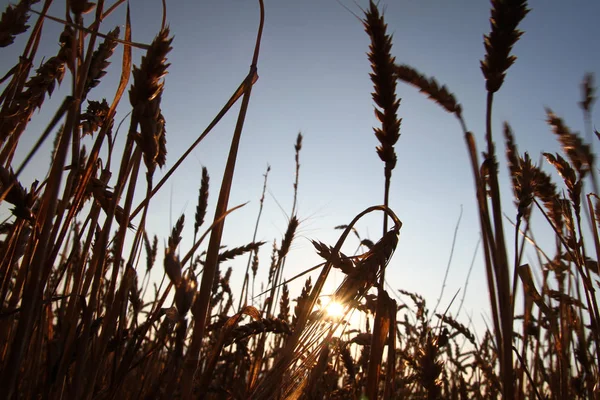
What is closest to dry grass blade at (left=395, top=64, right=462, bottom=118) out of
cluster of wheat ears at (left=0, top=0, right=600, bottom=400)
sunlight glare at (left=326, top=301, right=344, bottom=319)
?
cluster of wheat ears at (left=0, top=0, right=600, bottom=400)

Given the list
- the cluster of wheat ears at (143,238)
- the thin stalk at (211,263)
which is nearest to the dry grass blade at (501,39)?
the cluster of wheat ears at (143,238)

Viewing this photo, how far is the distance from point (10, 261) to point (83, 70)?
1.82 feet

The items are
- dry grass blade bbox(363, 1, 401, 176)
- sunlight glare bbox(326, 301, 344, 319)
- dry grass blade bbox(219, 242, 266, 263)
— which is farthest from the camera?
dry grass blade bbox(219, 242, 266, 263)

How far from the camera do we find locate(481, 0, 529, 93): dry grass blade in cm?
114

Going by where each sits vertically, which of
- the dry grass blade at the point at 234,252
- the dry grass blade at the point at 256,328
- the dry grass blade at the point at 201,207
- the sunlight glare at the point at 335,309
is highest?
the dry grass blade at the point at 201,207

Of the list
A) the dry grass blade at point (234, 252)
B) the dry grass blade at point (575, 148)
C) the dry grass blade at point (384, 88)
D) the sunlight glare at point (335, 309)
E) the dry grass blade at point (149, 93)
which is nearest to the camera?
the dry grass blade at point (149, 93)

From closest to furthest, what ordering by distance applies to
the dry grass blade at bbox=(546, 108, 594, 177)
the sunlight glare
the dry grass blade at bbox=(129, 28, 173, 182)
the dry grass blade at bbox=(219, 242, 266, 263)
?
the dry grass blade at bbox=(129, 28, 173, 182)
the sunlight glare
the dry grass blade at bbox=(546, 108, 594, 177)
the dry grass blade at bbox=(219, 242, 266, 263)

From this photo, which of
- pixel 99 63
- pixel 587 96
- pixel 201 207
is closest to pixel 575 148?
pixel 587 96

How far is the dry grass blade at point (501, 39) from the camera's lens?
114 cm

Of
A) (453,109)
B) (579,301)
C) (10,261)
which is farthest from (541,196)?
(10,261)

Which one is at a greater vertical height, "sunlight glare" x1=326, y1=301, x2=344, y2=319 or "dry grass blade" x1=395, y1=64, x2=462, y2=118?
"dry grass blade" x1=395, y1=64, x2=462, y2=118

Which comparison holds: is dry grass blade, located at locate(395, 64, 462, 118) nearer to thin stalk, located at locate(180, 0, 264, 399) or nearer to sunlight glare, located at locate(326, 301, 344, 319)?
thin stalk, located at locate(180, 0, 264, 399)

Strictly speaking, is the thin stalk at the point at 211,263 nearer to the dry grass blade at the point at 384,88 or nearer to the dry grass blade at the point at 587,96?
the dry grass blade at the point at 384,88

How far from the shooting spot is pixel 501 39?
1170 mm
